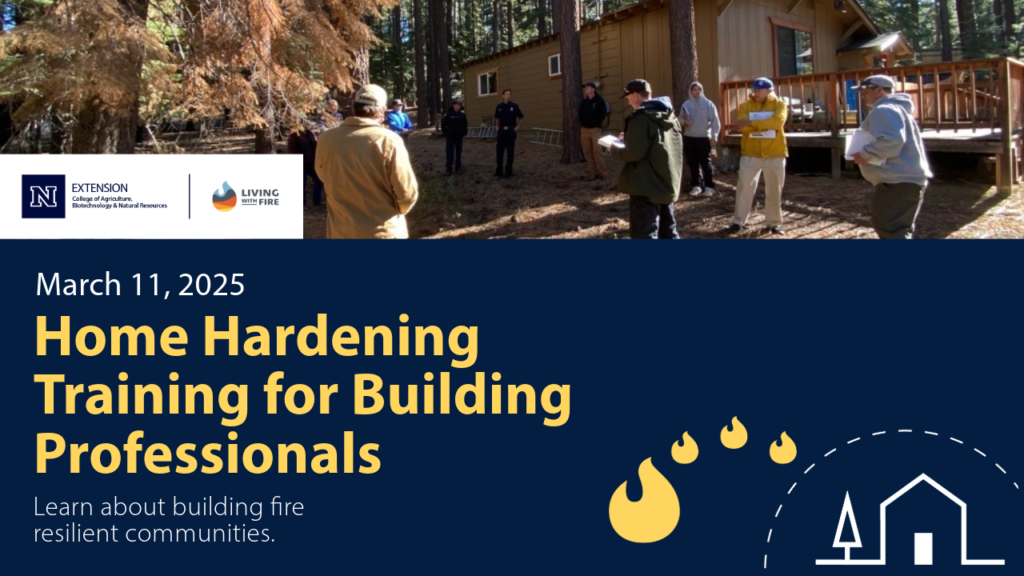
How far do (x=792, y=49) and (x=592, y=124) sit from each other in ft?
22.5

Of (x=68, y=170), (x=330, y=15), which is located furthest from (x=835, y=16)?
(x=68, y=170)

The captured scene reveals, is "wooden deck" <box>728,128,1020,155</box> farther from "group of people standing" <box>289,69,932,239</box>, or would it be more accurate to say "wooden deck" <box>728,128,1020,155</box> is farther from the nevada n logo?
the nevada n logo

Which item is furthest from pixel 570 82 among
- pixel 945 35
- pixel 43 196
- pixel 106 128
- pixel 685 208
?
pixel 945 35

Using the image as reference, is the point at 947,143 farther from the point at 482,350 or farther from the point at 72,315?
the point at 72,315

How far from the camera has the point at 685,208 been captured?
10.7 metres

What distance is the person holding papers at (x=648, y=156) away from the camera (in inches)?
244

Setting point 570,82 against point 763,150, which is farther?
point 570,82

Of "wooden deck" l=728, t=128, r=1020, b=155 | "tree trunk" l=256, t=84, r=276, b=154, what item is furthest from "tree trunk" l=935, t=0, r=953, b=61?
"tree trunk" l=256, t=84, r=276, b=154

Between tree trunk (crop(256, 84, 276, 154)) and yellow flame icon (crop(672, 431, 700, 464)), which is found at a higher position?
tree trunk (crop(256, 84, 276, 154))

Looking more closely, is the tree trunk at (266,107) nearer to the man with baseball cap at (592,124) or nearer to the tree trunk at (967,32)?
the man with baseball cap at (592,124)

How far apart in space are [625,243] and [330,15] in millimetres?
9703

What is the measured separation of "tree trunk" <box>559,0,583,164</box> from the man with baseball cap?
177cm

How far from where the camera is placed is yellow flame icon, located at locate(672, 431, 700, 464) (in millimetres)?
2697

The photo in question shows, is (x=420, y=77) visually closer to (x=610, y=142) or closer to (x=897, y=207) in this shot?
(x=610, y=142)
